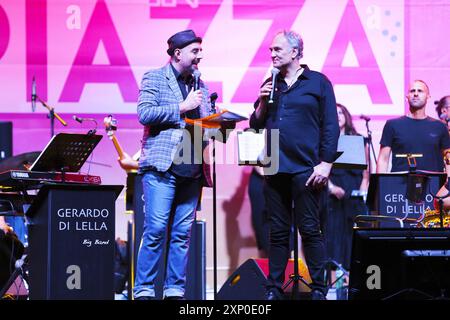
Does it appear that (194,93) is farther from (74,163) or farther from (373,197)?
(373,197)

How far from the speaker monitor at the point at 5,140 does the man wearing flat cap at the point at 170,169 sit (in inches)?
94.1

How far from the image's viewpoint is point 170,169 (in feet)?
18.8

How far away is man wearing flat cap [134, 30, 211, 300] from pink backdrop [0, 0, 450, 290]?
8.25 ft

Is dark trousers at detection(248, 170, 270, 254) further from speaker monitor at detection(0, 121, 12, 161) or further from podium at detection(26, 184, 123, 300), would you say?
podium at detection(26, 184, 123, 300)

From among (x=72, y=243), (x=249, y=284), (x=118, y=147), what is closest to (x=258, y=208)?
(x=118, y=147)

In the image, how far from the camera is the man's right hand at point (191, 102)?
5.71 metres

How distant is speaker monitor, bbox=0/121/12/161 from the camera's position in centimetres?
776

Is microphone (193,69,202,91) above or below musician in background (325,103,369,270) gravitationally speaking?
above

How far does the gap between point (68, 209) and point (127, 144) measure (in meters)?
2.77

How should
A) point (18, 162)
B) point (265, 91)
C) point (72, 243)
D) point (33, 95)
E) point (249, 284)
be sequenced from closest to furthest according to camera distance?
point (72, 243) → point (265, 91) → point (249, 284) → point (18, 162) → point (33, 95)

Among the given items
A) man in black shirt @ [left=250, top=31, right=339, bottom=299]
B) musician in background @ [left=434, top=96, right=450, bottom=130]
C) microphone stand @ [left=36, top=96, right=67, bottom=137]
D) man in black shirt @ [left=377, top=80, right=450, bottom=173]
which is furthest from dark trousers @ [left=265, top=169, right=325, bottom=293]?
musician in background @ [left=434, top=96, right=450, bottom=130]

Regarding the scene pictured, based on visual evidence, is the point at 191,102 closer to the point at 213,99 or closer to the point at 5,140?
the point at 213,99

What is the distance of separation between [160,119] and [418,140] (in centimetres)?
289
